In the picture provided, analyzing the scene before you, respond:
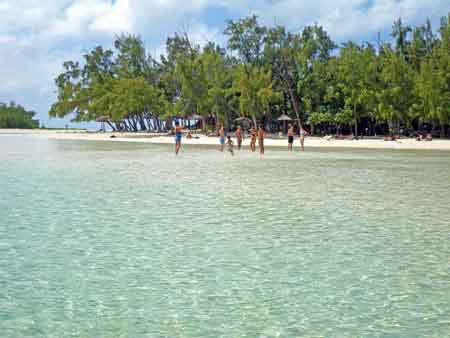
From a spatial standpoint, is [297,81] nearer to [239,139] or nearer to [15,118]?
[239,139]

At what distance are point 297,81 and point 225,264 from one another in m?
60.8

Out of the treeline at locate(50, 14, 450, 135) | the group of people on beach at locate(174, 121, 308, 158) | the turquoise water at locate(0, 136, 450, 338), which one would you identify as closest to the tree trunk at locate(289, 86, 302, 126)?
the treeline at locate(50, 14, 450, 135)

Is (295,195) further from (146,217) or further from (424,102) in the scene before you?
(424,102)

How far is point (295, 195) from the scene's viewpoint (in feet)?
46.8

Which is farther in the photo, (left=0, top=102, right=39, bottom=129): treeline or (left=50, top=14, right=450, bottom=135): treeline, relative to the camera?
(left=0, top=102, right=39, bottom=129): treeline

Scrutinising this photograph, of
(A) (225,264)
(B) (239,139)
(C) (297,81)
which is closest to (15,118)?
(C) (297,81)

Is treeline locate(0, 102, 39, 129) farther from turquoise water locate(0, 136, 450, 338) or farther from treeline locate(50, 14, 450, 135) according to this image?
turquoise water locate(0, 136, 450, 338)

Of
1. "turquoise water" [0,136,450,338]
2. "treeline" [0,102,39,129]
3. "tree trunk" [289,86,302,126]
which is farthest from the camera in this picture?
"treeline" [0,102,39,129]

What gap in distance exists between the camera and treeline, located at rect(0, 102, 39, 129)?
122 meters

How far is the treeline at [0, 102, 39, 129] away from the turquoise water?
373 feet

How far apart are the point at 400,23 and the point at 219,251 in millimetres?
57211

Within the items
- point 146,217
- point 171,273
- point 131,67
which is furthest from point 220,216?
point 131,67

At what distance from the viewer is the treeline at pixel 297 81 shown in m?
53.6

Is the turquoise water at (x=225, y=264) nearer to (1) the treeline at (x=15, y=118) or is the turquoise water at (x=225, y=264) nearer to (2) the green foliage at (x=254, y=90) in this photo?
(2) the green foliage at (x=254, y=90)
